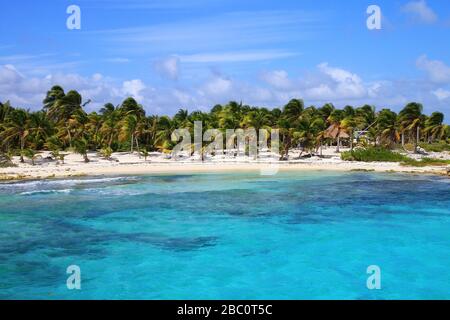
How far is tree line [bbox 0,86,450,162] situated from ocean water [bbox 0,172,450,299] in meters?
20.1

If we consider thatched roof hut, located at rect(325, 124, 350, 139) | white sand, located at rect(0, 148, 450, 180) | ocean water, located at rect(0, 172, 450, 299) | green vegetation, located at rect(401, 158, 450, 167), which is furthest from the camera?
thatched roof hut, located at rect(325, 124, 350, 139)

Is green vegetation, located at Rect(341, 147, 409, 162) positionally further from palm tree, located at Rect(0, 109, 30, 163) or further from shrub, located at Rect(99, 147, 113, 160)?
palm tree, located at Rect(0, 109, 30, 163)

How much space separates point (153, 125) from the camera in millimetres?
63719

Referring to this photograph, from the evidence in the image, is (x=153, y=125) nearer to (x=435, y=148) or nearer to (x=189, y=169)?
(x=189, y=169)

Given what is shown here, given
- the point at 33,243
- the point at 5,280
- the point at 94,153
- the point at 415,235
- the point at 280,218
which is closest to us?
the point at 5,280

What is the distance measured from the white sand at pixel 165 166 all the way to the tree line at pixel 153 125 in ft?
5.60

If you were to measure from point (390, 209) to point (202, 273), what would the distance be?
14870 millimetres

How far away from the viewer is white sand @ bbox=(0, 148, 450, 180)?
44312 millimetres

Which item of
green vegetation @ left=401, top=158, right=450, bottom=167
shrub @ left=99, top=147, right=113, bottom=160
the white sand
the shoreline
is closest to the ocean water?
the shoreline

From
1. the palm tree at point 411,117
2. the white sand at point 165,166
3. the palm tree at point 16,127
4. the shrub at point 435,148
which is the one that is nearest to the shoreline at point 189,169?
the white sand at point 165,166

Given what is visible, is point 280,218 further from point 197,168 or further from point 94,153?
point 94,153
